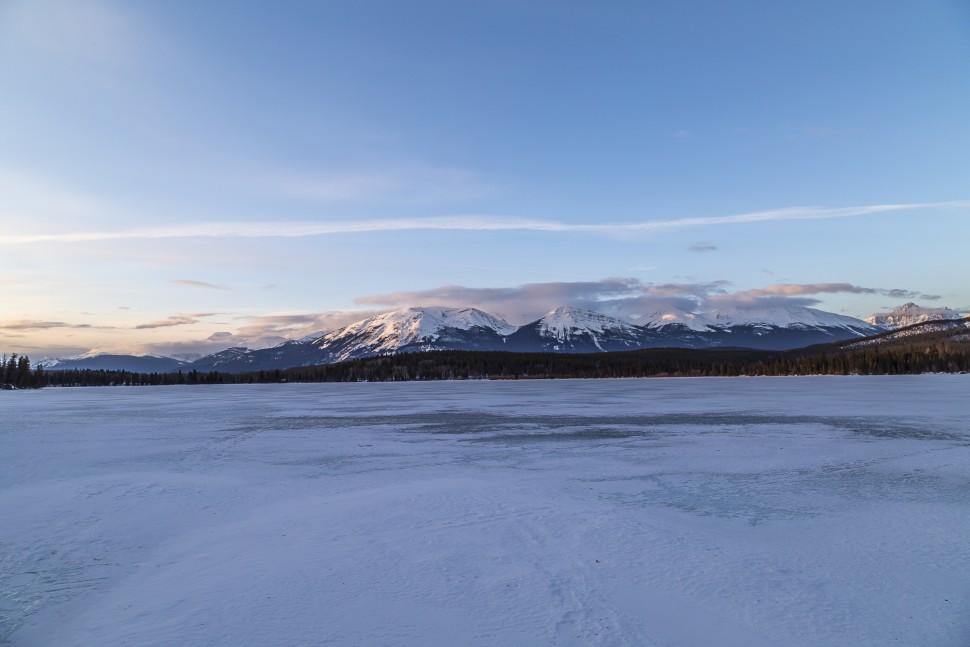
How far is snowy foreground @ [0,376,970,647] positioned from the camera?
6496 mm

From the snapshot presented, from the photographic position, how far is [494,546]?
30.0 ft

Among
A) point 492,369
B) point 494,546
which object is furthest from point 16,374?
point 494,546

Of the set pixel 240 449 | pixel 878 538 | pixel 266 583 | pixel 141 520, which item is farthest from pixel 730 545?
pixel 240 449

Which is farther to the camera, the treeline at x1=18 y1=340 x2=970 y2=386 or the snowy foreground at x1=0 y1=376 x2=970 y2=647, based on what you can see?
the treeline at x1=18 y1=340 x2=970 y2=386

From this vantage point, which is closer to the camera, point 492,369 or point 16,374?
point 16,374

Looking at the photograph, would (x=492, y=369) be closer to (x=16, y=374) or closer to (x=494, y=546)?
(x=16, y=374)

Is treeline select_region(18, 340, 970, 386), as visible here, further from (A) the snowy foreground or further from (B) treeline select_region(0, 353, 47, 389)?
(A) the snowy foreground

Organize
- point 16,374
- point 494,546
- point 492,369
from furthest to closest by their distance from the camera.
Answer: point 492,369, point 16,374, point 494,546

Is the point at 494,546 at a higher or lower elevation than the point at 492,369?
higher

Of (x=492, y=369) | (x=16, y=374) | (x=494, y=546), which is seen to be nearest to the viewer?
(x=494, y=546)

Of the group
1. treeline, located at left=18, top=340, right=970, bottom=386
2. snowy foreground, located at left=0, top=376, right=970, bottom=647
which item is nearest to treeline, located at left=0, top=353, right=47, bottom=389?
treeline, located at left=18, top=340, right=970, bottom=386

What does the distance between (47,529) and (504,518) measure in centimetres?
804

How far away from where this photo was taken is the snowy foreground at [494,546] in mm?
6496

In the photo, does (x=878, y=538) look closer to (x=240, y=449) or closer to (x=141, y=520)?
(x=141, y=520)
